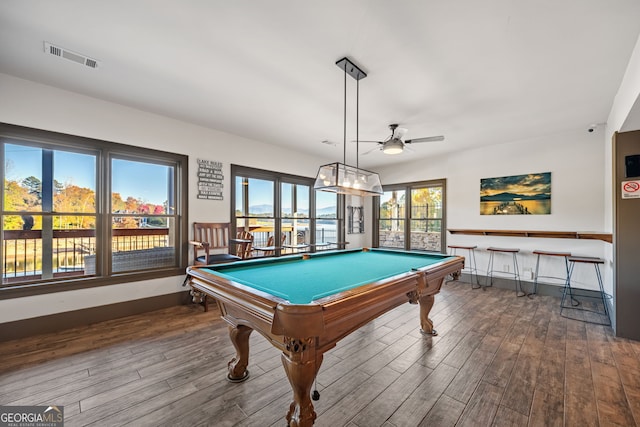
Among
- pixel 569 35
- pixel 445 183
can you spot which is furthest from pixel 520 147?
pixel 569 35

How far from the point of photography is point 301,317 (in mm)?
1238

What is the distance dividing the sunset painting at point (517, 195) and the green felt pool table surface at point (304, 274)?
9.07ft

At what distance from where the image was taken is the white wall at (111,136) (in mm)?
2744

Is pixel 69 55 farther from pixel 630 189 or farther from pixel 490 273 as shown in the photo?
pixel 490 273

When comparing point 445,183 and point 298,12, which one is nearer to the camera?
point 298,12

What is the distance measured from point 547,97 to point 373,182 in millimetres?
2245

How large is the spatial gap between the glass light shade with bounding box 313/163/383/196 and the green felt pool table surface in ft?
2.72

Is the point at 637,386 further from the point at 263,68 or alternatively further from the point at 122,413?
the point at 263,68

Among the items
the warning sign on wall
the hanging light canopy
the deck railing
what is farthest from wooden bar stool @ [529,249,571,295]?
the deck railing

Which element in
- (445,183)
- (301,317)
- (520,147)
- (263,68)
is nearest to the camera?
(301,317)

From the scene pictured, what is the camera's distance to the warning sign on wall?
275cm

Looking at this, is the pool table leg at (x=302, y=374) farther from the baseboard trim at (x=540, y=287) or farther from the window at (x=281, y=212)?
the baseboard trim at (x=540, y=287)

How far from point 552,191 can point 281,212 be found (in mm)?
4953

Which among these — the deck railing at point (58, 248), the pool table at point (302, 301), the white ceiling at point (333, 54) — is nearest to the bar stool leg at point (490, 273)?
the white ceiling at point (333, 54)
